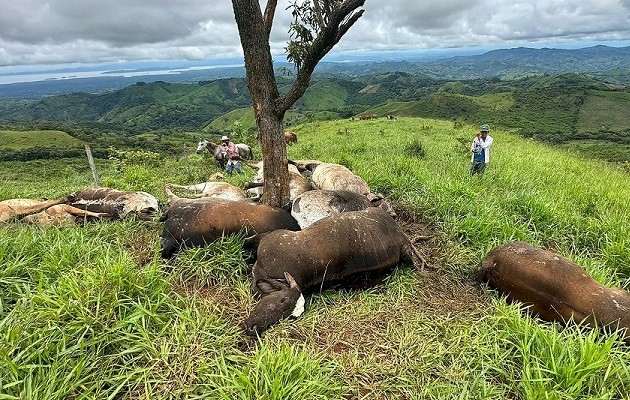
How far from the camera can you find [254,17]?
445cm

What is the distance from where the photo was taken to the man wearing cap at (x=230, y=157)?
1064cm

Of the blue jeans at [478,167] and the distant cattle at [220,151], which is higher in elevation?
the distant cattle at [220,151]

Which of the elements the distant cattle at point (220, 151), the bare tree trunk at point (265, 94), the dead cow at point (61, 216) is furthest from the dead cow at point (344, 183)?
the distant cattle at point (220, 151)

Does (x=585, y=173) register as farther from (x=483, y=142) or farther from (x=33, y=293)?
(x=33, y=293)

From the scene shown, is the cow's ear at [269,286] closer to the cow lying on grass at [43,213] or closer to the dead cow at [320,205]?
the dead cow at [320,205]

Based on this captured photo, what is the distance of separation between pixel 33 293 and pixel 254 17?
12.1 ft

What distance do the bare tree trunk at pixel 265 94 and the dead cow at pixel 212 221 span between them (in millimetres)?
518

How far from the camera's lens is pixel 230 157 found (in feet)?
35.8

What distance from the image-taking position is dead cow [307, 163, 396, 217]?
222 inches

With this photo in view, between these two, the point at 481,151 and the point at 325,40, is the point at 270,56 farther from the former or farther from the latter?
the point at 481,151

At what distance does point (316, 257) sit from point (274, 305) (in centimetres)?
73

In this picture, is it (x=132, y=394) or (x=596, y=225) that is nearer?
(x=132, y=394)

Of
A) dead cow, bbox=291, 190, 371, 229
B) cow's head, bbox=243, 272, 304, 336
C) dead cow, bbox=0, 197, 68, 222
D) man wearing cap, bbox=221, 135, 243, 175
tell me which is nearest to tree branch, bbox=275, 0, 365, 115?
dead cow, bbox=291, 190, 371, 229

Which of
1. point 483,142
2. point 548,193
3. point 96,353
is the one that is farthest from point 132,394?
point 483,142
